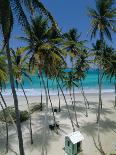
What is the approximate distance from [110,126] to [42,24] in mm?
17163

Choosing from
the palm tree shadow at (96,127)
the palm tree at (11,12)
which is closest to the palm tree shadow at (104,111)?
the palm tree shadow at (96,127)

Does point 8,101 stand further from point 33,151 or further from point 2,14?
point 2,14

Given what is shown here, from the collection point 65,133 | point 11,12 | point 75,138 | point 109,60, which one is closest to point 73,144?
point 75,138

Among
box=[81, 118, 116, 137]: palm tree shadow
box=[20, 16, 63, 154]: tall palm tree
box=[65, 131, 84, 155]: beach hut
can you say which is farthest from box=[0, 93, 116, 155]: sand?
box=[20, 16, 63, 154]: tall palm tree

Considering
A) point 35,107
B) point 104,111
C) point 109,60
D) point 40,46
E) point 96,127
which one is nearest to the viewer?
point 40,46

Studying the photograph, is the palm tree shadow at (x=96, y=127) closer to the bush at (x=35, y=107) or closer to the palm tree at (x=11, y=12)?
the bush at (x=35, y=107)

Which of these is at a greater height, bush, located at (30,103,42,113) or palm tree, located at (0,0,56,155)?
palm tree, located at (0,0,56,155)

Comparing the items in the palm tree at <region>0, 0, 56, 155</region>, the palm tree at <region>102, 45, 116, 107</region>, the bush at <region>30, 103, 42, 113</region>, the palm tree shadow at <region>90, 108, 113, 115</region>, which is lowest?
the palm tree shadow at <region>90, 108, 113, 115</region>

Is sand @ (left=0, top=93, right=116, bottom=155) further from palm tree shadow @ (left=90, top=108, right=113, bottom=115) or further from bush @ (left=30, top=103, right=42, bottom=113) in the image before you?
bush @ (left=30, top=103, right=42, bottom=113)

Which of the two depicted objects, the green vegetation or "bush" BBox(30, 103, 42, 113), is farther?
"bush" BBox(30, 103, 42, 113)

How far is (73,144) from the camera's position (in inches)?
1230

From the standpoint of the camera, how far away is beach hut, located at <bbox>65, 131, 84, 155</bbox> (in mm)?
31375

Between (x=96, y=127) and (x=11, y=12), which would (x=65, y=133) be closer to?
(x=96, y=127)

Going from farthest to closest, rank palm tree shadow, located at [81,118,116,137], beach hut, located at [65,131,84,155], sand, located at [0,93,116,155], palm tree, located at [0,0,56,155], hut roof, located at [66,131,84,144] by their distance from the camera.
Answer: palm tree shadow, located at [81,118,116,137] < sand, located at [0,93,116,155] < hut roof, located at [66,131,84,144] < beach hut, located at [65,131,84,155] < palm tree, located at [0,0,56,155]
